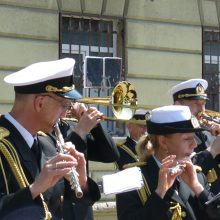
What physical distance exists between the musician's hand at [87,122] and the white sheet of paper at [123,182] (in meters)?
0.97

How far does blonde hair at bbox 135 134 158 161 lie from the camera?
3.93 meters

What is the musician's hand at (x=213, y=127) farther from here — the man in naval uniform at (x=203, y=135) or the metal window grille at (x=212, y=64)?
the metal window grille at (x=212, y=64)

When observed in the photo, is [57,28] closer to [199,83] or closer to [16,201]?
[199,83]

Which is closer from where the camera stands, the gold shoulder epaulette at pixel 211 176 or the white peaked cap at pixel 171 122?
the white peaked cap at pixel 171 122


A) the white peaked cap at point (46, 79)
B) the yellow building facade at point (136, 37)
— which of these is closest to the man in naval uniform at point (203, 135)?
the white peaked cap at point (46, 79)

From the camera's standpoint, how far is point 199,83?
5984 millimetres

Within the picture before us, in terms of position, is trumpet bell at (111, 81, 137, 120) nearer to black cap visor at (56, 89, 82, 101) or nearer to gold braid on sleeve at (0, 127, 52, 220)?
black cap visor at (56, 89, 82, 101)

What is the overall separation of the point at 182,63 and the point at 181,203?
22.1 feet

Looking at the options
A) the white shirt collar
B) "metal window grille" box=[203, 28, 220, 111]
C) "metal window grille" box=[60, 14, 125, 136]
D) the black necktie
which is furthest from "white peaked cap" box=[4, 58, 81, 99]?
"metal window grille" box=[203, 28, 220, 111]

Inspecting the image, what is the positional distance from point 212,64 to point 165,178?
24.6ft

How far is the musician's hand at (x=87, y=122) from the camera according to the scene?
15.0ft

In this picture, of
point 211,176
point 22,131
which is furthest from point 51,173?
point 211,176

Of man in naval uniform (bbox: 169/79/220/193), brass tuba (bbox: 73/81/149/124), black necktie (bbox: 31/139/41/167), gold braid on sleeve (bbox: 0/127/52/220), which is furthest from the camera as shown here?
brass tuba (bbox: 73/81/149/124)

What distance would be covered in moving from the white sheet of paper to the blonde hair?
322 millimetres
